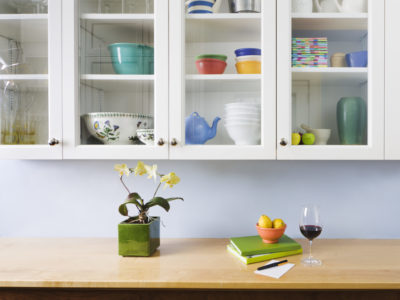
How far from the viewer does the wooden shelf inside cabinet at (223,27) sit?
142cm

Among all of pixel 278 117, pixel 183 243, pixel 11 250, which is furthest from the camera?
pixel 183 243

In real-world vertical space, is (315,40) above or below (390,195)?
above

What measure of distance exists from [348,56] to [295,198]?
2.39 ft

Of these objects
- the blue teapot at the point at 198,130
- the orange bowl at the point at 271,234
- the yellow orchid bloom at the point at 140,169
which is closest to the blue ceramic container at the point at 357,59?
the blue teapot at the point at 198,130

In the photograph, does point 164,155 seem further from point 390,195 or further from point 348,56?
point 390,195

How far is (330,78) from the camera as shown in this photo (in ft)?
4.71

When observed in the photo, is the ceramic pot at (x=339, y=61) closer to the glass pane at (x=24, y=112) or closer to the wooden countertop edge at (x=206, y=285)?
the wooden countertop edge at (x=206, y=285)

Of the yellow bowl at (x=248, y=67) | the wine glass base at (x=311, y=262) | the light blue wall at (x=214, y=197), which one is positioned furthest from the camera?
the light blue wall at (x=214, y=197)

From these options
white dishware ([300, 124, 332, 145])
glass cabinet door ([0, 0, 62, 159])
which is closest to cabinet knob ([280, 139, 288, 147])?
white dishware ([300, 124, 332, 145])

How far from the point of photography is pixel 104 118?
1449mm

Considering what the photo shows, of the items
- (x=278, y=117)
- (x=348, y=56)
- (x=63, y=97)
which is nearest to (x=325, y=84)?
(x=348, y=56)

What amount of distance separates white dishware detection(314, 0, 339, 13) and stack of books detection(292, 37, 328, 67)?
12cm

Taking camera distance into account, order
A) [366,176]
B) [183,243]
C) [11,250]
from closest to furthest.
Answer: [11,250]
[183,243]
[366,176]

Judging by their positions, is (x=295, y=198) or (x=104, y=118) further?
(x=295, y=198)
